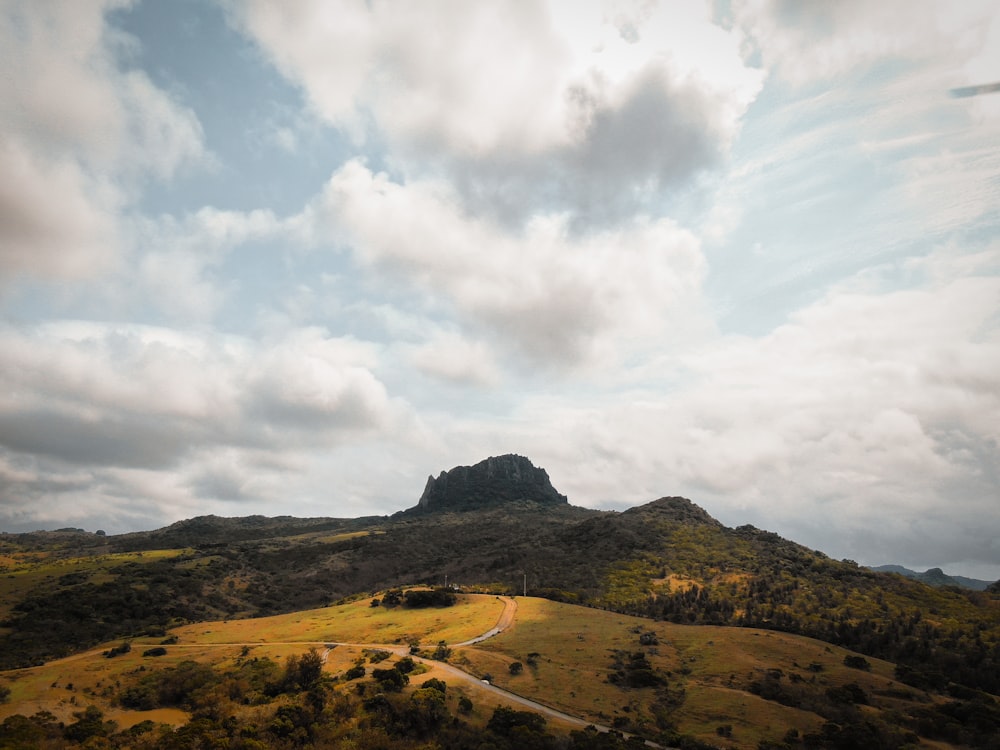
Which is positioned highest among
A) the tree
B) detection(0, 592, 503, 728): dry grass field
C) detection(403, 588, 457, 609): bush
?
detection(403, 588, 457, 609): bush

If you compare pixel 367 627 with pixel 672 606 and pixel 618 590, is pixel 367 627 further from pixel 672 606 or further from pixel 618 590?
pixel 672 606

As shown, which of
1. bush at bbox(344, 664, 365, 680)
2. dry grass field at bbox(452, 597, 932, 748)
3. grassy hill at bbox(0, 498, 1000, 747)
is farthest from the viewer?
bush at bbox(344, 664, 365, 680)

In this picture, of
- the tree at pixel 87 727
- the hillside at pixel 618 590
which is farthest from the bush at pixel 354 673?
the hillside at pixel 618 590

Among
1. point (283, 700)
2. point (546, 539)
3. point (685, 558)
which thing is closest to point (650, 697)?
point (283, 700)

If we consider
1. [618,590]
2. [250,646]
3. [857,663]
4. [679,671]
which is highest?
[618,590]

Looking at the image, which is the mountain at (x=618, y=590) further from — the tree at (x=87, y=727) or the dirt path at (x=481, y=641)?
the tree at (x=87, y=727)

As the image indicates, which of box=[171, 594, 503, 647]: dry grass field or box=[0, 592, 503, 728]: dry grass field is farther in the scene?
box=[171, 594, 503, 647]: dry grass field

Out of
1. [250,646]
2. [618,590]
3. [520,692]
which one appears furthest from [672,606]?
[250,646]

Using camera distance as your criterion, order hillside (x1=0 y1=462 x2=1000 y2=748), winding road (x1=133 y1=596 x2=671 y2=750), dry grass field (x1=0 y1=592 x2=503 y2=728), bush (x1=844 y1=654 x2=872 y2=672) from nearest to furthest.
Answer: winding road (x1=133 y1=596 x2=671 y2=750) → dry grass field (x1=0 y1=592 x2=503 y2=728) → bush (x1=844 y1=654 x2=872 y2=672) → hillside (x1=0 y1=462 x2=1000 y2=748)

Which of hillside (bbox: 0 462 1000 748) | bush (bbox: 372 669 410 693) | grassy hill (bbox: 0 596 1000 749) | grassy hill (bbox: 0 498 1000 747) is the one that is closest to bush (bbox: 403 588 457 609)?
grassy hill (bbox: 0 596 1000 749)

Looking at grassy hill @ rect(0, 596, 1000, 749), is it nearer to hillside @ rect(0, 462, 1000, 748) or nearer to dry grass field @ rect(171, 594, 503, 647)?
dry grass field @ rect(171, 594, 503, 647)

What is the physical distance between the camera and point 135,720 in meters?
61.9

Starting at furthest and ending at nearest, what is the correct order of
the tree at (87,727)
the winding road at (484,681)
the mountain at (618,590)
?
1. the mountain at (618,590)
2. the winding road at (484,681)
3. the tree at (87,727)

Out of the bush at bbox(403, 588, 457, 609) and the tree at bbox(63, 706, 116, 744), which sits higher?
the bush at bbox(403, 588, 457, 609)
